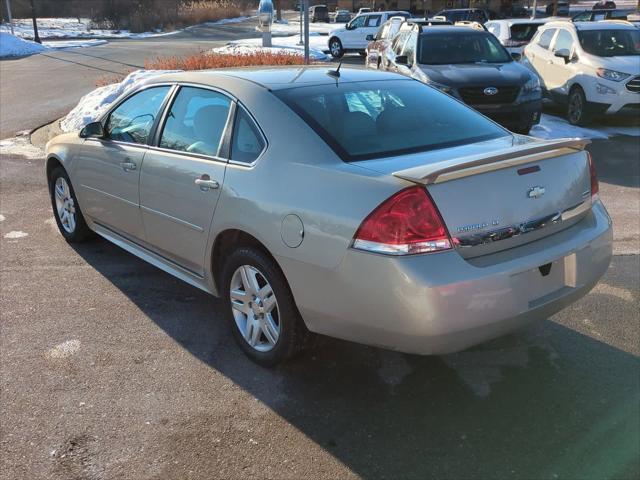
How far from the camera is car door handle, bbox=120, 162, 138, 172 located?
4.34 meters

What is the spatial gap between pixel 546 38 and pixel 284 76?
10.7m

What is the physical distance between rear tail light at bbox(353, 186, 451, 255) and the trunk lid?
47 mm

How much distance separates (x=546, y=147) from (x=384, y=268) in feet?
3.88

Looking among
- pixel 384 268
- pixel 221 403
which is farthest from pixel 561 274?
pixel 221 403

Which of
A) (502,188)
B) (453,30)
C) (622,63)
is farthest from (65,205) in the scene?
(622,63)

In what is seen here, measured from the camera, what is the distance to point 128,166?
439 centimetres

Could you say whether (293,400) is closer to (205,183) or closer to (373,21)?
(205,183)

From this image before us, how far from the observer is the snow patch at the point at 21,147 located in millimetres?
Answer: 9617

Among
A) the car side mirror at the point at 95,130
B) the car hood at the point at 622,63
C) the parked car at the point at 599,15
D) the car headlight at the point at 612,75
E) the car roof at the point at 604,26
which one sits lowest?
the car headlight at the point at 612,75

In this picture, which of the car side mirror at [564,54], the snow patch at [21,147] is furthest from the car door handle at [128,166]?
the car side mirror at [564,54]

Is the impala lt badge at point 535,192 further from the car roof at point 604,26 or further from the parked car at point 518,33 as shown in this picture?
the parked car at point 518,33

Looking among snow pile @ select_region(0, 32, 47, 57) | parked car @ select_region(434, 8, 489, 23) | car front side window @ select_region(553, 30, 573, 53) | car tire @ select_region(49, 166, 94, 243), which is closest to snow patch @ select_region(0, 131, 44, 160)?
car tire @ select_region(49, 166, 94, 243)

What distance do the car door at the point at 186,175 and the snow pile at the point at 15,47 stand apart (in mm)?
28874

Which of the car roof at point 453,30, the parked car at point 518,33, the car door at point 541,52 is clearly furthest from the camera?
the parked car at point 518,33
